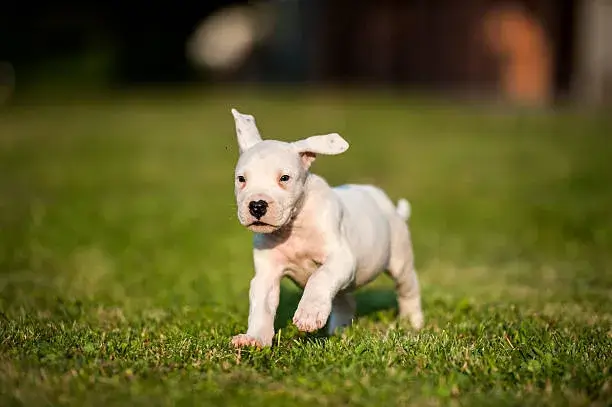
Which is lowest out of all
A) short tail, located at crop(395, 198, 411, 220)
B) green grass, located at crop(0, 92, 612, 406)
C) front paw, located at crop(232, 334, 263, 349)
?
green grass, located at crop(0, 92, 612, 406)

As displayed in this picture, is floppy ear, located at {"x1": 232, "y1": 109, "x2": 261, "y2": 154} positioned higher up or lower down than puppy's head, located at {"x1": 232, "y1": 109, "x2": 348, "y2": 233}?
higher up

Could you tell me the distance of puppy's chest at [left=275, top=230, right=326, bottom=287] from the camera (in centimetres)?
628

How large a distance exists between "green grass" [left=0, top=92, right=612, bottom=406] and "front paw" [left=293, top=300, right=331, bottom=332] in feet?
0.59

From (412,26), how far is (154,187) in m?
18.7

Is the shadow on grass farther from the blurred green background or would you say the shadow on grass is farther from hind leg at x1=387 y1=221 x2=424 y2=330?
hind leg at x1=387 y1=221 x2=424 y2=330

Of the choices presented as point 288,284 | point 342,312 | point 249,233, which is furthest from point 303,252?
point 249,233

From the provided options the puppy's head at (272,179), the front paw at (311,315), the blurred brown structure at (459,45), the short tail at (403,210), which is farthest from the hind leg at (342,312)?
the blurred brown structure at (459,45)

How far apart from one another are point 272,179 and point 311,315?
2.58 ft

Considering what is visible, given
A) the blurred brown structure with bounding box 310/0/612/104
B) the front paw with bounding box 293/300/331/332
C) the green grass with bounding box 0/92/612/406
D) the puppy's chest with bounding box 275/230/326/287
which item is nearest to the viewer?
the green grass with bounding box 0/92/612/406

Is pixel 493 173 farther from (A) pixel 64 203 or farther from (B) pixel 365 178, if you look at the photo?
(A) pixel 64 203

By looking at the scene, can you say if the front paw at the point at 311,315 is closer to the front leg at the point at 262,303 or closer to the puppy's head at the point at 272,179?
the front leg at the point at 262,303

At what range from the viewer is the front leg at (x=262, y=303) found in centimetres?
592

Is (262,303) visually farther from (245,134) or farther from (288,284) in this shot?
(288,284)

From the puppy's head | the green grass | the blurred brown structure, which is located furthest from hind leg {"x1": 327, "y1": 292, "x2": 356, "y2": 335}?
the blurred brown structure
